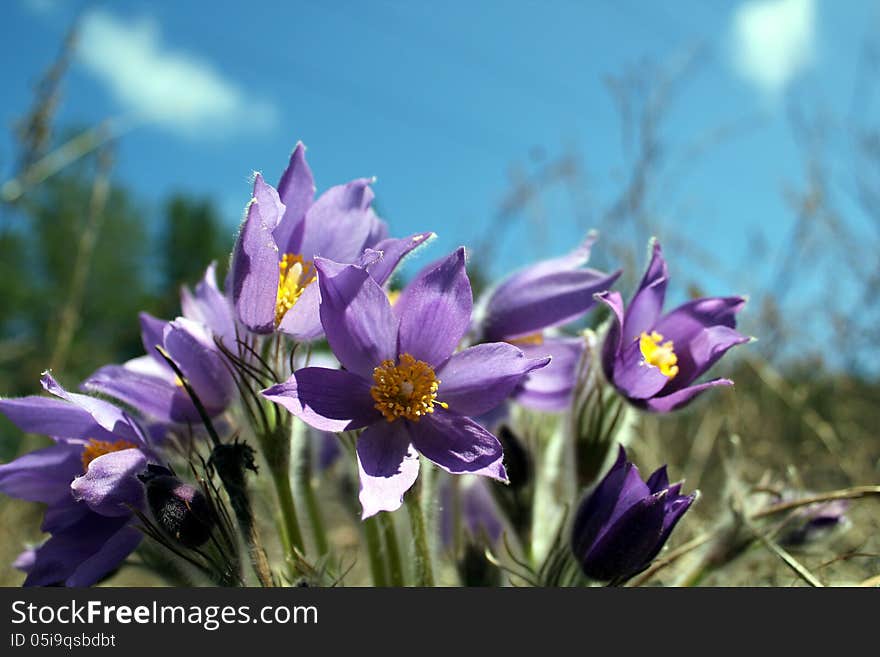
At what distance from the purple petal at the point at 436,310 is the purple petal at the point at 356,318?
0.02m

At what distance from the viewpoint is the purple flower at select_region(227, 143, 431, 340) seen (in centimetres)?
69

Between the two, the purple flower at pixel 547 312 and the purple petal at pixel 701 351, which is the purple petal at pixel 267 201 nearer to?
the purple flower at pixel 547 312

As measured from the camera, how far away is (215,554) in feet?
2.40

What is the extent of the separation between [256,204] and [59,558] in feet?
1.25

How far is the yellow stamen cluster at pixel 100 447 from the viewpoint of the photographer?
76 centimetres

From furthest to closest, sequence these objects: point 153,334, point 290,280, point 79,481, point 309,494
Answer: point 309,494 < point 153,334 < point 290,280 < point 79,481

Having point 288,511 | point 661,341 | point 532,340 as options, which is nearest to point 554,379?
point 532,340

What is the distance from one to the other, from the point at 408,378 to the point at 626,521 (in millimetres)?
230

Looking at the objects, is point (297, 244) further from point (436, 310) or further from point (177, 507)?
point (177, 507)

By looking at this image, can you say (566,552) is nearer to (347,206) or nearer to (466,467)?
(466,467)

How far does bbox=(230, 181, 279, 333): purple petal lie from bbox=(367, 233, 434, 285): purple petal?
9cm

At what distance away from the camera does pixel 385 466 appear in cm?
69

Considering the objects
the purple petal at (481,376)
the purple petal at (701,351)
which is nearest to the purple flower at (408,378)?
the purple petal at (481,376)

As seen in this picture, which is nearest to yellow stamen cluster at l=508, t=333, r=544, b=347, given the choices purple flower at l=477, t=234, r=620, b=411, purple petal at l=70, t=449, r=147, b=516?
purple flower at l=477, t=234, r=620, b=411
